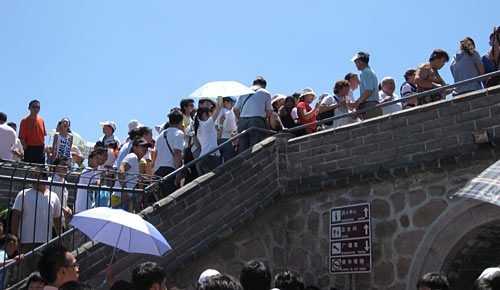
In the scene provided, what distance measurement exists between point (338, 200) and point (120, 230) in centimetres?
373

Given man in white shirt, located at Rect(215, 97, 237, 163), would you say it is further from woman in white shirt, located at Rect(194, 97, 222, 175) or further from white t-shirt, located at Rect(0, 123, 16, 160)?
white t-shirt, located at Rect(0, 123, 16, 160)

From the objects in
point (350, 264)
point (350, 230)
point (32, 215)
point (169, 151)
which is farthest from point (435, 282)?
point (169, 151)

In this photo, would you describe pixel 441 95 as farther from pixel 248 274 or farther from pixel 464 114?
pixel 248 274

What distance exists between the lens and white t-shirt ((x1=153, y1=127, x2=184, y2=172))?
32.4 feet

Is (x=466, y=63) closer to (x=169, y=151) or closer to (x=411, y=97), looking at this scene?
(x=411, y=97)

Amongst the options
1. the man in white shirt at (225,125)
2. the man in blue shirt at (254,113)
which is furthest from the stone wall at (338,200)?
the man in white shirt at (225,125)

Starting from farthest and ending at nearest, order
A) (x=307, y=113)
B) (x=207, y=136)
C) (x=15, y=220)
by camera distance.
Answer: (x=307, y=113)
(x=207, y=136)
(x=15, y=220)

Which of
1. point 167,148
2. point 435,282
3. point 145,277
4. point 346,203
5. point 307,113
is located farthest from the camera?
point 307,113

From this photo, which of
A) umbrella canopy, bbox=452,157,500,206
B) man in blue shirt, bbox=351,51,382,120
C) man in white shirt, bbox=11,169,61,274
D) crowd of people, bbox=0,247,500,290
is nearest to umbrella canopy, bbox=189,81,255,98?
man in blue shirt, bbox=351,51,382,120

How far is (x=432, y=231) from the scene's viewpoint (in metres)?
7.96

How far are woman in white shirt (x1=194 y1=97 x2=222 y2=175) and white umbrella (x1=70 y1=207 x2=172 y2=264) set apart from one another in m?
2.96

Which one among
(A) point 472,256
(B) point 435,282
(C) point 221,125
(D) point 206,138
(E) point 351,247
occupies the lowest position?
(B) point 435,282

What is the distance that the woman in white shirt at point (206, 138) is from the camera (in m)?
9.70

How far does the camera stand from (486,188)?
4.87 metres
